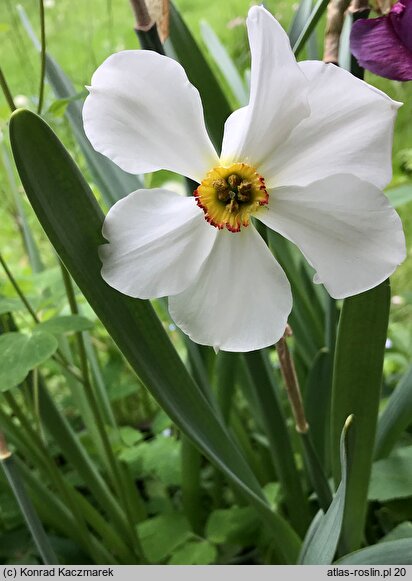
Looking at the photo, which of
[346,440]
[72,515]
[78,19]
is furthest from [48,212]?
[78,19]

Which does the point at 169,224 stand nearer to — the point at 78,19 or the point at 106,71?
the point at 106,71

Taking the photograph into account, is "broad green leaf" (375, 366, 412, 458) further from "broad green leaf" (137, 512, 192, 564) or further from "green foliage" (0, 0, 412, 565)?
"broad green leaf" (137, 512, 192, 564)

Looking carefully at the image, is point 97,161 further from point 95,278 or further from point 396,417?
point 396,417

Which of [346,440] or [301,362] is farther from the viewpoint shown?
[301,362]

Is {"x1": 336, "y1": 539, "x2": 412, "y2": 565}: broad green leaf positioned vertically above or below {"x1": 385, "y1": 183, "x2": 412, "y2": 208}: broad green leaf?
below

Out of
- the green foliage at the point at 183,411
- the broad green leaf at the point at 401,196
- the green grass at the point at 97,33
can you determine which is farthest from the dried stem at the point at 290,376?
the green grass at the point at 97,33

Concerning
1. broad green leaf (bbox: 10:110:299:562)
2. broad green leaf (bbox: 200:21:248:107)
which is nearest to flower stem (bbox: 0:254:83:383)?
broad green leaf (bbox: 10:110:299:562)
